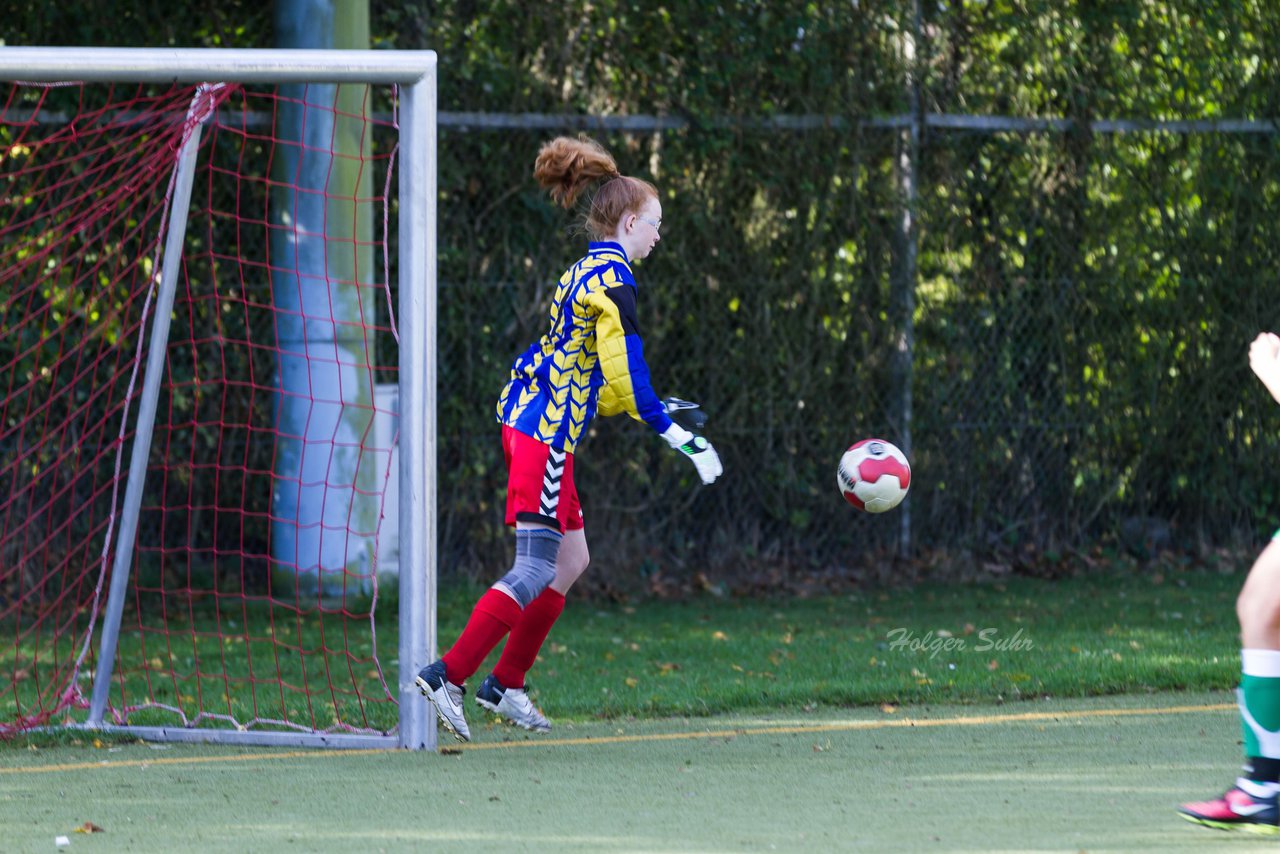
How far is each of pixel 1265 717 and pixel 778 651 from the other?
368 centimetres

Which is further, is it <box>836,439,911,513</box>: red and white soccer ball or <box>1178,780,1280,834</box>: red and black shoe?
<box>836,439,911,513</box>: red and white soccer ball

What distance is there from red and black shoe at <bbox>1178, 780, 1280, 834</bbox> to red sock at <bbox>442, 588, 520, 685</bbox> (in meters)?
2.17

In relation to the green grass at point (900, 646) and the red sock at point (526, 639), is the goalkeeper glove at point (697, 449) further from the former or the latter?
the green grass at point (900, 646)

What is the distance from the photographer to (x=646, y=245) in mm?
5527

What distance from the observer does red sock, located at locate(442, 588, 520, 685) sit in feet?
17.1

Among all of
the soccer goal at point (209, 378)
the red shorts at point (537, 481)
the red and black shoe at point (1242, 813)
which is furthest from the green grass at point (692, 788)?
the soccer goal at point (209, 378)

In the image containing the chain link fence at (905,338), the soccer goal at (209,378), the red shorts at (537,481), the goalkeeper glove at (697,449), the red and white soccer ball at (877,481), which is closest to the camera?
the goalkeeper glove at (697,449)

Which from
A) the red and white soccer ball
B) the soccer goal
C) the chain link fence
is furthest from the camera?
the chain link fence

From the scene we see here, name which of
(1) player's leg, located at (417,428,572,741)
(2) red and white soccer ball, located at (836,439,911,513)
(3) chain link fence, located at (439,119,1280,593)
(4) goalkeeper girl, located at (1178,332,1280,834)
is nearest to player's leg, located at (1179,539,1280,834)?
(4) goalkeeper girl, located at (1178,332,1280,834)

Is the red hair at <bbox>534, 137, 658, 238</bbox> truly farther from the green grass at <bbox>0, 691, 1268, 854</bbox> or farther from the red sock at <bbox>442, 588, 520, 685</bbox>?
the green grass at <bbox>0, 691, 1268, 854</bbox>

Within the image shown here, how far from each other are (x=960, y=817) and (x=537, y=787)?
1223mm

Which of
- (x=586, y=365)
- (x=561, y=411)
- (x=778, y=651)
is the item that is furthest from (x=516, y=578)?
(x=778, y=651)

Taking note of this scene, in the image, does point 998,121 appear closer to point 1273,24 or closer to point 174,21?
point 1273,24

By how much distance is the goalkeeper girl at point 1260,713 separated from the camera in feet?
13.3
